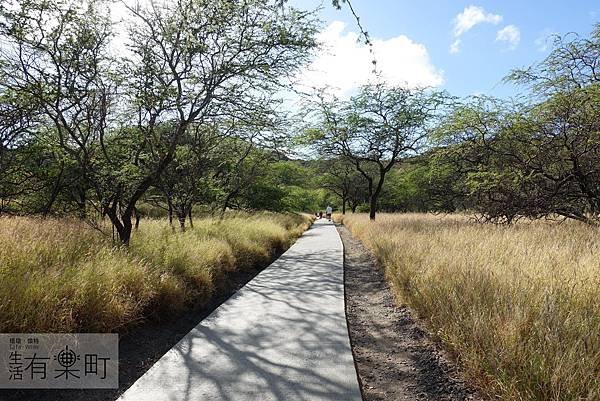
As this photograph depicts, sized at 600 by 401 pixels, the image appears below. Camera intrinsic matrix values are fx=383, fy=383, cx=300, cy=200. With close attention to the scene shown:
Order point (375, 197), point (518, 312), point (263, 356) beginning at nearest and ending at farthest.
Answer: point (518, 312) → point (263, 356) → point (375, 197)

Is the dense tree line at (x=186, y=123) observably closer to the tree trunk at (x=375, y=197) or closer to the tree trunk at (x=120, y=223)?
the tree trunk at (x=120, y=223)

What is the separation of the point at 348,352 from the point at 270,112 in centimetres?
660

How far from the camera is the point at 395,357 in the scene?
4227mm

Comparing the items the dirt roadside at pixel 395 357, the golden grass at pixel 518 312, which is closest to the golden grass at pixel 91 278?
the dirt roadside at pixel 395 357

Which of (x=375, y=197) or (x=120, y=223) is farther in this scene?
(x=375, y=197)

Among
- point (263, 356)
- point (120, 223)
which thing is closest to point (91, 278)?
point (263, 356)

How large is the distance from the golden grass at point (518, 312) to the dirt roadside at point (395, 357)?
19cm

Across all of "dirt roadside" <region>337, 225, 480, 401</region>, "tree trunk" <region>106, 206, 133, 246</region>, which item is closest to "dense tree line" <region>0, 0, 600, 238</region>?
"tree trunk" <region>106, 206, 133, 246</region>

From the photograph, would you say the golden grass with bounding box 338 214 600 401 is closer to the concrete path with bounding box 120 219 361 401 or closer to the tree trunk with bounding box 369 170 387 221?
the concrete path with bounding box 120 219 361 401

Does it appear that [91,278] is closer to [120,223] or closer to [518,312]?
[120,223]

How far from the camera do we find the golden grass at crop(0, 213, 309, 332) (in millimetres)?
3514

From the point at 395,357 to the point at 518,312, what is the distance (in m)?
1.51

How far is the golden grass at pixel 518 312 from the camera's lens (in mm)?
2555

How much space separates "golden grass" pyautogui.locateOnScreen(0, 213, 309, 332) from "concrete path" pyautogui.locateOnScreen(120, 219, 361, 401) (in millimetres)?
666
